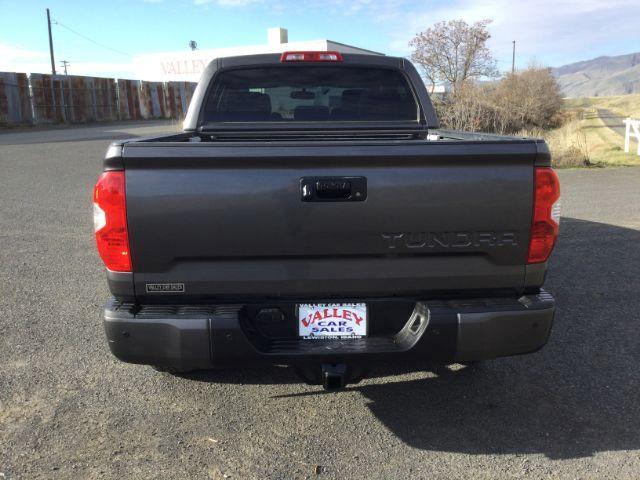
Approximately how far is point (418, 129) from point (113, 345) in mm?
2842

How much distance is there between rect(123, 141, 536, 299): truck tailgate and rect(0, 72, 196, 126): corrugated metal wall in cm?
3073

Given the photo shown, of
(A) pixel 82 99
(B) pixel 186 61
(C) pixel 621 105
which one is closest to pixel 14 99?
(A) pixel 82 99

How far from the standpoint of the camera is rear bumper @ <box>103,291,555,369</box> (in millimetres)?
2490

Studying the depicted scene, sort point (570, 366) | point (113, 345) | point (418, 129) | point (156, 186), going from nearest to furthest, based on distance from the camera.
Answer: point (156, 186)
point (113, 345)
point (570, 366)
point (418, 129)

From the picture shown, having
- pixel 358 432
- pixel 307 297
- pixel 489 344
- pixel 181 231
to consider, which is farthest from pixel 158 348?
pixel 489 344

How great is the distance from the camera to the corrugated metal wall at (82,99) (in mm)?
29141

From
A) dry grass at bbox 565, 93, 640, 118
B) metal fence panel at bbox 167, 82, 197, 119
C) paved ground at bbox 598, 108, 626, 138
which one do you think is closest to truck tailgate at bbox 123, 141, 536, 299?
paved ground at bbox 598, 108, 626, 138

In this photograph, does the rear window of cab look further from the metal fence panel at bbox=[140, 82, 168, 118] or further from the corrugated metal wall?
the metal fence panel at bbox=[140, 82, 168, 118]

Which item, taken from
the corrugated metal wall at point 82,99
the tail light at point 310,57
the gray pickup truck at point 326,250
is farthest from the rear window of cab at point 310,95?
the corrugated metal wall at point 82,99

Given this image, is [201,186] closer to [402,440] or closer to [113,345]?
[113,345]

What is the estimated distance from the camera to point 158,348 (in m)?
2.52

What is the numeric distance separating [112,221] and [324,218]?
3.13 feet

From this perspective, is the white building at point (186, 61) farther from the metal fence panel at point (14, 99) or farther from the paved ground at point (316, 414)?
the paved ground at point (316, 414)

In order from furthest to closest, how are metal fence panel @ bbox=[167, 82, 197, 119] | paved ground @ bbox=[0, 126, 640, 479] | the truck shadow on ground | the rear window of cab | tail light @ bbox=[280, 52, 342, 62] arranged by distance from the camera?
metal fence panel @ bbox=[167, 82, 197, 119]
the rear window of cab
tail light @ bbox=[280, 52, 342, 62]
the truck shadow on ground
paved ground @ bbox=[0, 126, 640, 479]
